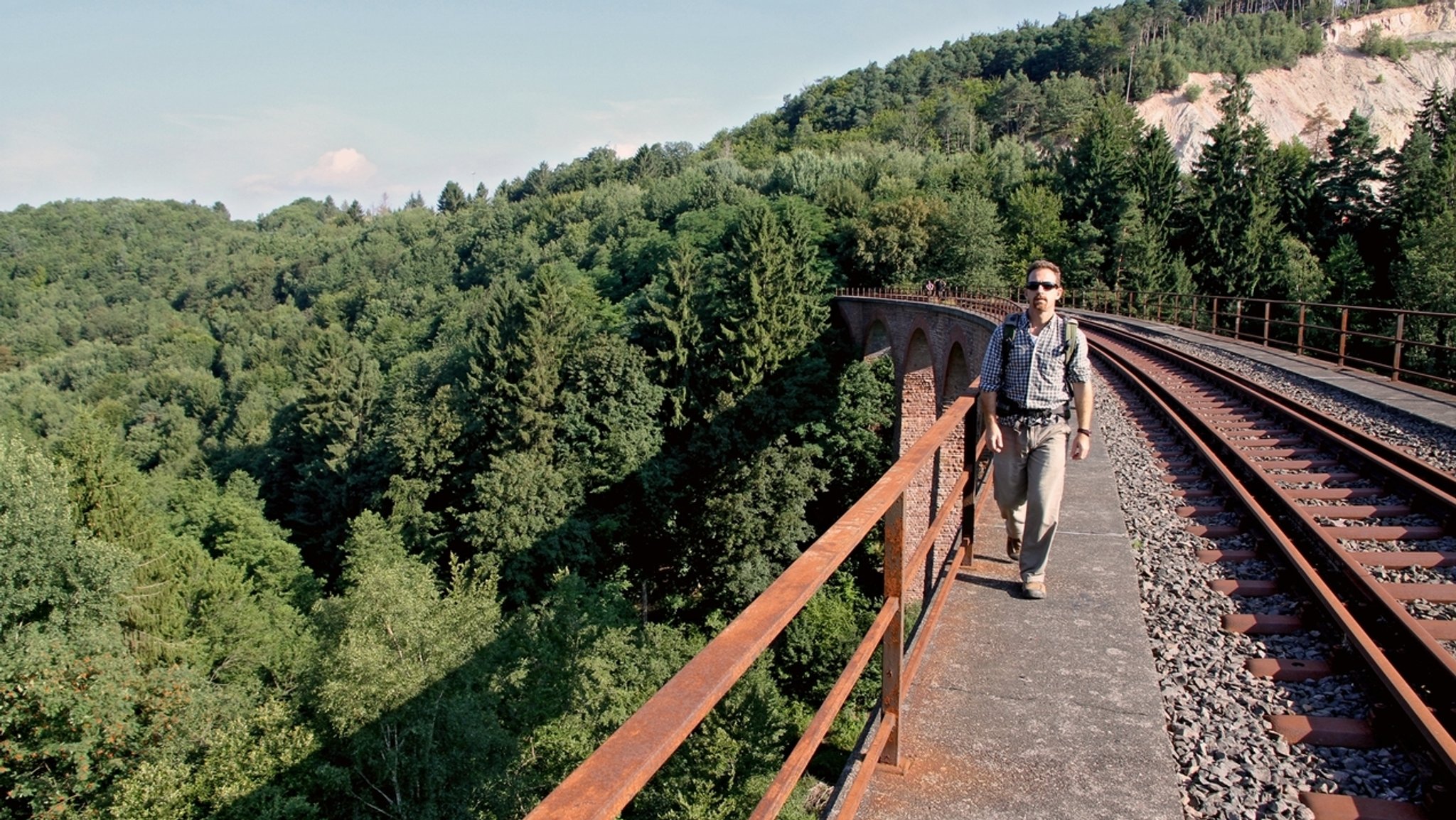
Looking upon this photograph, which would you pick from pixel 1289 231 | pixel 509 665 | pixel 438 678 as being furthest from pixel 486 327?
pixel 1289 231

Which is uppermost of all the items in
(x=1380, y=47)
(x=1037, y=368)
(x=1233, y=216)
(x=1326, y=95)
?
(x=1380, y=47)

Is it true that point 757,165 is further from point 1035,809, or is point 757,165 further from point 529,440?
point 1035,809

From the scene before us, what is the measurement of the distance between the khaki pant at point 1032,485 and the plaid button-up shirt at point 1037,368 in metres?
0.14

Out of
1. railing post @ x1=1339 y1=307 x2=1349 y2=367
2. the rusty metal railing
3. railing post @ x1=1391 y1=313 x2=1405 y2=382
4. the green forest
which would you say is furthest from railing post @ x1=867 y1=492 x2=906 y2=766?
the green forest

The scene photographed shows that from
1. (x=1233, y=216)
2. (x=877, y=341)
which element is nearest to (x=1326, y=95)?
(x=1233, y=216)

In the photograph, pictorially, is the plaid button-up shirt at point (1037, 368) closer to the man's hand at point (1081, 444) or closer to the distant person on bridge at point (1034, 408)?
the distant person on bridge at point (1034, 408)

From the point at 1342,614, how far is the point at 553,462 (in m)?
30.0

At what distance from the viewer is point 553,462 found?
3206cm

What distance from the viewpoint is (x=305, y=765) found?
14250 mm

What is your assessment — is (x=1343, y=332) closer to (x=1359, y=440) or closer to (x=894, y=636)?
(x=1359, y=440)

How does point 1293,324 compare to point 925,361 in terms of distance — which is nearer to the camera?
Result: point 1293,324

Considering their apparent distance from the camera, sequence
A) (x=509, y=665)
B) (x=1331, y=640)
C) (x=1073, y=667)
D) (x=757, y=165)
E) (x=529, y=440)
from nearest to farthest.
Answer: (x=1073, y=667), (x=1331, y=640), (x=509, y=665), (x=529, y=440), (x=757, y=165)

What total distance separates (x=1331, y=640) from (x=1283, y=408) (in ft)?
19.3

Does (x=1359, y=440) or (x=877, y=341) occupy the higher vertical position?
(x=1359, y=440)
